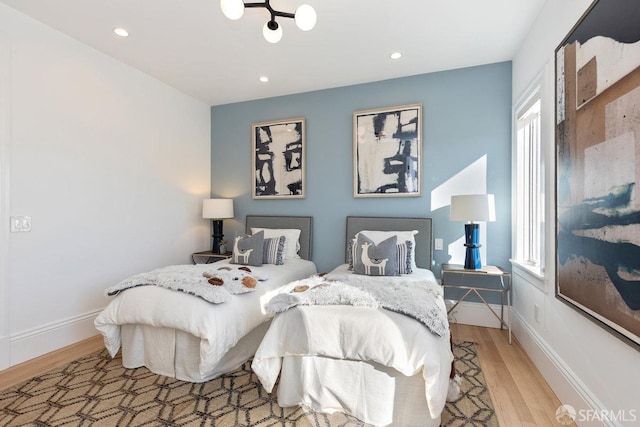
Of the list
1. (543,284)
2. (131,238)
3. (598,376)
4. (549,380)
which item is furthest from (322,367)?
(131,238)

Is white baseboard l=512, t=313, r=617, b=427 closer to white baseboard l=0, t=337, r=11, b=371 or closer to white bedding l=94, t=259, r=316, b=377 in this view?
white bedding l=94, t=259, r=316, b=377

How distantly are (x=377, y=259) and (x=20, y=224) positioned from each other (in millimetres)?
3053

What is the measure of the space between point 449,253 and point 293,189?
81.8 inches

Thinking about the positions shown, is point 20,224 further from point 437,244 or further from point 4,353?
point 437,244

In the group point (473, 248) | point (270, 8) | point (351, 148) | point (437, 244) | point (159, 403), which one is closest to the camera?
point (159, 403)

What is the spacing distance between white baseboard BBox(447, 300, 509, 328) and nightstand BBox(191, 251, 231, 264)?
286 cm

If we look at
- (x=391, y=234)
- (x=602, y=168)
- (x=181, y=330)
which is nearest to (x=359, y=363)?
(x=181, y=330)

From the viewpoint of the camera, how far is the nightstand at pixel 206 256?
163 inches

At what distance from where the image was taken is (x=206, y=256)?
167 inches

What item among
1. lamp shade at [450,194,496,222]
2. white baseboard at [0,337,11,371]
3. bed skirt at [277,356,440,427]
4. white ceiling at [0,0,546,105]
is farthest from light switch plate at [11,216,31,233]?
lamp shade at [450,194,496,222]

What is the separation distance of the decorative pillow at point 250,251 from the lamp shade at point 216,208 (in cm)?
82

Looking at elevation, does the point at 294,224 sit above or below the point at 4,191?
below

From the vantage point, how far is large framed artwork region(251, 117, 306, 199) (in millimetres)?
4090

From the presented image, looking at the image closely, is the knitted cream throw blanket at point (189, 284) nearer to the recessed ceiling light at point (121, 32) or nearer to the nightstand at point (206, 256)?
the nightstand at point (206, 256)
